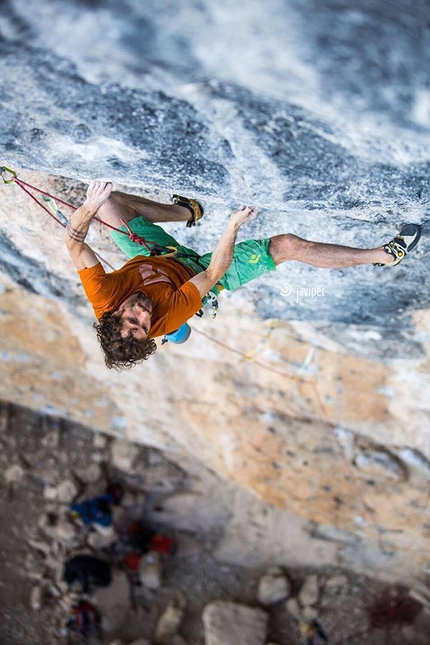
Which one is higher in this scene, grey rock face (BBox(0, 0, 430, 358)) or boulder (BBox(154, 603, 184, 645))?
grey rock face (BBox(0, 0, 430, 358))

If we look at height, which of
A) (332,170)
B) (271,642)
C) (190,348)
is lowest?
(271,642)

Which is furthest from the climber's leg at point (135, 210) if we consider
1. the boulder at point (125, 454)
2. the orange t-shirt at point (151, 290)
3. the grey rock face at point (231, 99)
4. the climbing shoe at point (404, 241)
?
the boulder at point (125, 454)

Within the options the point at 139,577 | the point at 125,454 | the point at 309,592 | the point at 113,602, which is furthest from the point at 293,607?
the point at 125,454

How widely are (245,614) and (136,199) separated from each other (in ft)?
17.1

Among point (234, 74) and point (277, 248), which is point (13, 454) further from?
point (234, 74)

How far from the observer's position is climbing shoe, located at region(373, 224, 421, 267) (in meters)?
2.32

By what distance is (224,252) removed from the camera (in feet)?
7.41

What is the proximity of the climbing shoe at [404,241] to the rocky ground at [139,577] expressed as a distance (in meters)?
4.77

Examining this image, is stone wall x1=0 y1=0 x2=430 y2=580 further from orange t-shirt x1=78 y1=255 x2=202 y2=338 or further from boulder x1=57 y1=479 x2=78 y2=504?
boulder x1=57 y1=479 x2=78 y2=504

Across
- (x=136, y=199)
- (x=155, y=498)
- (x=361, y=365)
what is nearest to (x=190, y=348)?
(x=361, y=365)

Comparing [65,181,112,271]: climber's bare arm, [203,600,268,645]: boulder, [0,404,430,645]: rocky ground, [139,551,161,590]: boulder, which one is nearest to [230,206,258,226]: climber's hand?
[65,181,112,271]: climber's bare arm

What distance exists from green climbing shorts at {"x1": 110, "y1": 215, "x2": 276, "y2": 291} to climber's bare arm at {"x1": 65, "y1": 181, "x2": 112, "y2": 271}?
0.40 metres

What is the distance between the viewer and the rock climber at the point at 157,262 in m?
2.21

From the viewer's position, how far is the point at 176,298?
231 cm
